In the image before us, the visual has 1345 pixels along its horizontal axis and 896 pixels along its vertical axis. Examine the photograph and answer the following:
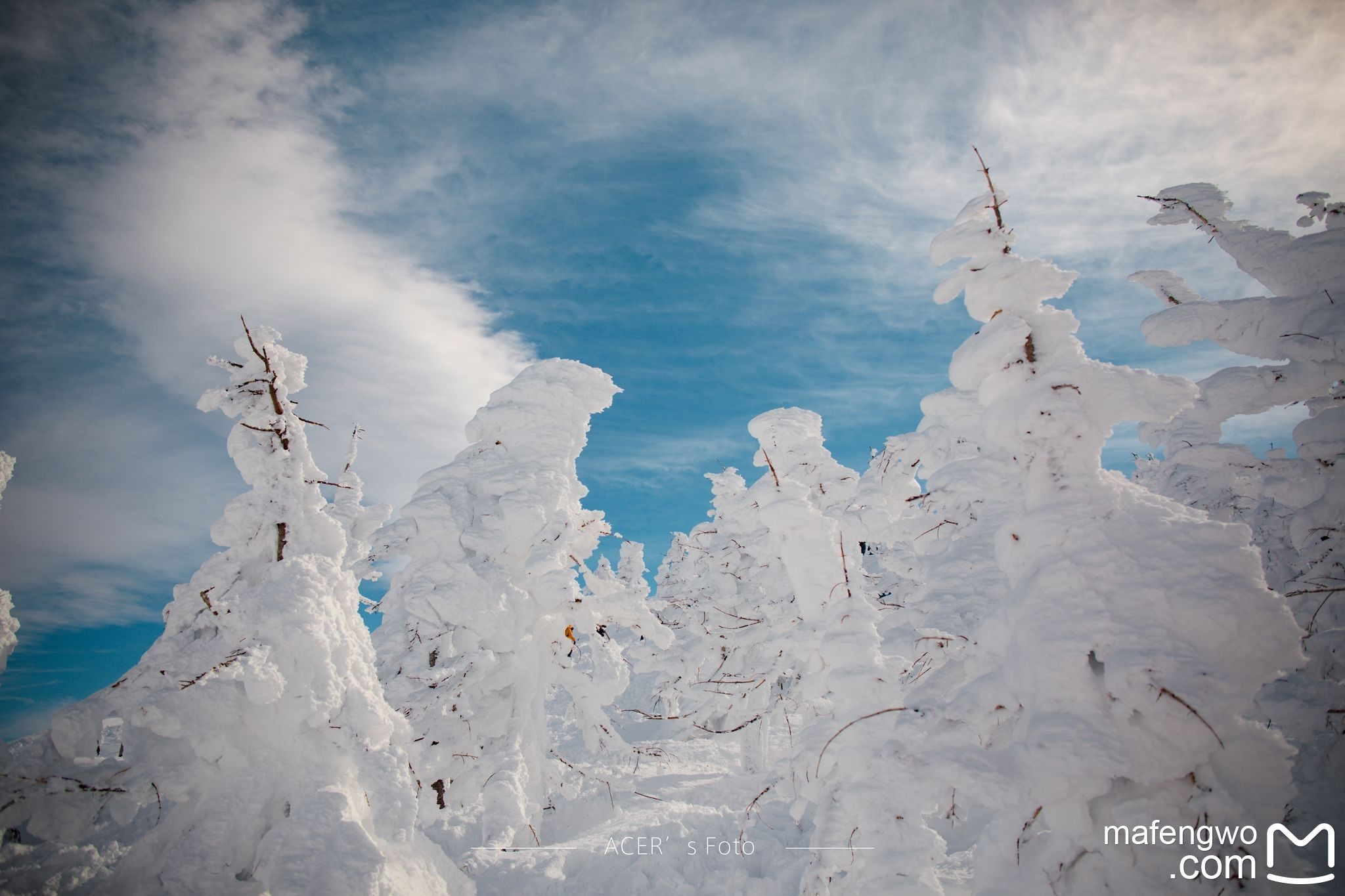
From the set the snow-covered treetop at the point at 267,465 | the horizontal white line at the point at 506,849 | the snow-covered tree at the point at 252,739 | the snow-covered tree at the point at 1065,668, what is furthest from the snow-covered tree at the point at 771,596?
the snow-covered treetop at the point at 267,465

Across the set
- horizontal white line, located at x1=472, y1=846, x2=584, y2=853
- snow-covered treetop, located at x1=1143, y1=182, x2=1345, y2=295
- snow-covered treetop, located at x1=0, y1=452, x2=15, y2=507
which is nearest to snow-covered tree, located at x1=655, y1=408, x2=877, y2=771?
horizontal white line, located at x1=472, y1=846, x2=584, y2=853

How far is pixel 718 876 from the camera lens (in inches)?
414

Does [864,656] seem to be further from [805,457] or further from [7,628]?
[7,628]

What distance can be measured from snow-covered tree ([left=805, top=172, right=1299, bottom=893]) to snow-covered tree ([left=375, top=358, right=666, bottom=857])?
671 centimetres

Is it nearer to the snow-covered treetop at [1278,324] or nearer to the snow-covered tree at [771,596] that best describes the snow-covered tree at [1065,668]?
the snow-covered tree at [771,596]

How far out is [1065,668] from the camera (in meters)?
4.30

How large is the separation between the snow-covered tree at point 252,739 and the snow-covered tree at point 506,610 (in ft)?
10.6

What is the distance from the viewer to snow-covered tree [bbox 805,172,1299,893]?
155 inches

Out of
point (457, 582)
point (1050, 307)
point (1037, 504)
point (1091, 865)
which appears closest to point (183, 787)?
point (457, 582)

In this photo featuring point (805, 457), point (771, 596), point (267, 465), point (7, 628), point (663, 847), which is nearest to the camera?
point (7, 628)

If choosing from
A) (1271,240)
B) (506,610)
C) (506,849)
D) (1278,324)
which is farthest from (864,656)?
(506,849)

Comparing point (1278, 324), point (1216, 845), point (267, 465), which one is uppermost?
point (1278, 324)

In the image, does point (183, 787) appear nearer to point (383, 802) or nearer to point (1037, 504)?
point (383, 802)

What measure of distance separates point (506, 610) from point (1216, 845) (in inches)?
398
